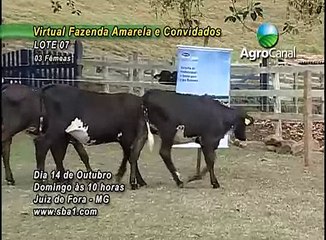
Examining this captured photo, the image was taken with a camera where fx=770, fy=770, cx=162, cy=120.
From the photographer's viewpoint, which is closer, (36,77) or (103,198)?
(103,198)

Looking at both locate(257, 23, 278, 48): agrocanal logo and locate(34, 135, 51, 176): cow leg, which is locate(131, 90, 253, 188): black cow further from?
locate(257, 23, 278, 48): agrocanal logo

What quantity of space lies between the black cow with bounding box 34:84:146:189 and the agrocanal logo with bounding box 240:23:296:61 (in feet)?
9.16

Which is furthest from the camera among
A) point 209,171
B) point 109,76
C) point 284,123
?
point 109,76

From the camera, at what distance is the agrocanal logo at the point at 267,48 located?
29.0 ft

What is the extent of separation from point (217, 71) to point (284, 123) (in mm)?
3113

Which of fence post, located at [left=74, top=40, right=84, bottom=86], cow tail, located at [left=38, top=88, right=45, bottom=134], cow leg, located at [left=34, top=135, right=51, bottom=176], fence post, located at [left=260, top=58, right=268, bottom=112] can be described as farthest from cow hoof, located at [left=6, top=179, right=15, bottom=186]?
fence post, located at [left=260, top=58, right=268, bottom=112]

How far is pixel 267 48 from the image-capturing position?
362 inches

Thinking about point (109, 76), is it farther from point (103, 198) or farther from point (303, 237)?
point (303, 237)

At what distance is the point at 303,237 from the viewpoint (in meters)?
4.72

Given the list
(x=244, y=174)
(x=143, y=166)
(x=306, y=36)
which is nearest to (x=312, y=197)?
(x=244, y=174)

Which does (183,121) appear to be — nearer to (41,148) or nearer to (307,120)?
(41,148)

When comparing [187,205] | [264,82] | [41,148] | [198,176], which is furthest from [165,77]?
[187,205]

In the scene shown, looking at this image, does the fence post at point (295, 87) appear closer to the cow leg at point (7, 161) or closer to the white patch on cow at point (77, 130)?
the white patch on cow at point (77, 130)

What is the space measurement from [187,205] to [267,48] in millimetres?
3895
